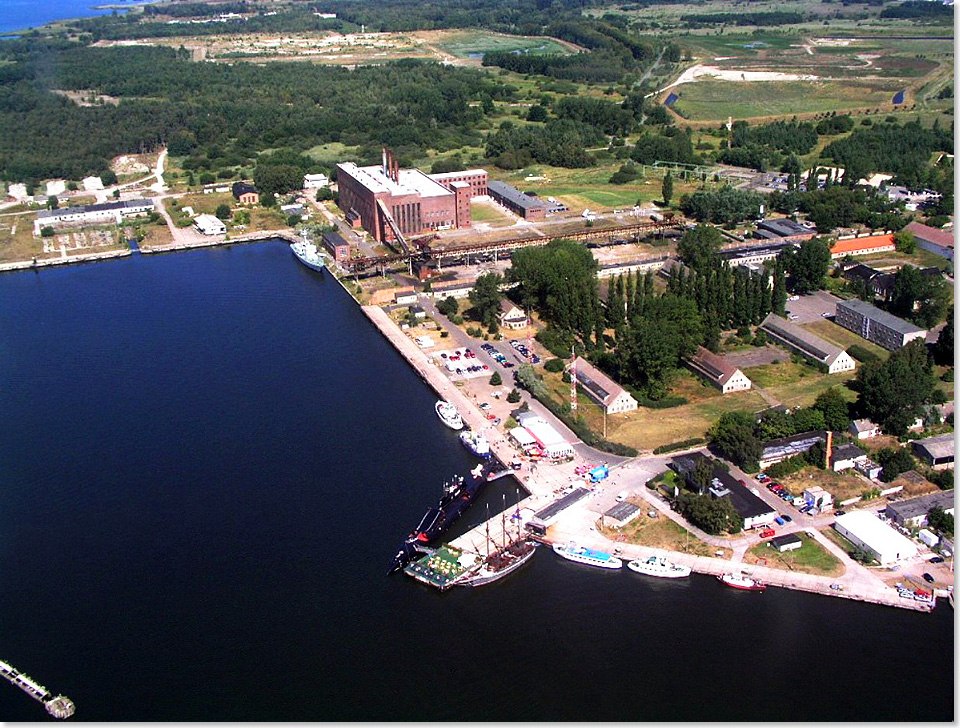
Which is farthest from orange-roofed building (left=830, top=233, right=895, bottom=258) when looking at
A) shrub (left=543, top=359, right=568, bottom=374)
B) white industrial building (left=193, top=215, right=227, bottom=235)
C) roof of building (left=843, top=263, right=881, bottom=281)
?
white industrial building (left=193, top=215, right=227, bottom=235)

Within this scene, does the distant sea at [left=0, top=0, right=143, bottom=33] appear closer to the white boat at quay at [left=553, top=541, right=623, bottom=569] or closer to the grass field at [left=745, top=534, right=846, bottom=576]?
the white boat at quay at [left=553, top=541, right=623, bottom=569]

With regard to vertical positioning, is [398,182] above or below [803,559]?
above

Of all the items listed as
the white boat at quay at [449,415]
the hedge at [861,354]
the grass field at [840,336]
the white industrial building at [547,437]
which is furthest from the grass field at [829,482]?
the white boat at quay at [449,415]

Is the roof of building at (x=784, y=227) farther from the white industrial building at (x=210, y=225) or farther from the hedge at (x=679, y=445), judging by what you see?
the white industrial building at (x=210, y=225)

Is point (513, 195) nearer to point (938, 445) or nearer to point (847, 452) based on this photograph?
point (847, 452)

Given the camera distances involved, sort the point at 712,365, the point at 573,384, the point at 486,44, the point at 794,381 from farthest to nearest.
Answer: the point at 486,44 → the point at 712,365 → the point at 794,381 → the point at 573,384

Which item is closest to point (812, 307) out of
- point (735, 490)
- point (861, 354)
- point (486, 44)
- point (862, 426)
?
point (861, 354)

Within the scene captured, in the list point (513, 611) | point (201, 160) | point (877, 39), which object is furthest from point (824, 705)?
point (877, 39)
